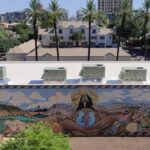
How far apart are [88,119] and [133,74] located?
4.34m

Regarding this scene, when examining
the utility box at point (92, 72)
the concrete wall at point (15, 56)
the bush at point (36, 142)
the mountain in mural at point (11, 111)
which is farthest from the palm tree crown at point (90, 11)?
the bush at point (36, 142)

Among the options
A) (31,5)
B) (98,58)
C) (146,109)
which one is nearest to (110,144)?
(146,109)

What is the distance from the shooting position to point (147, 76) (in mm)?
24953

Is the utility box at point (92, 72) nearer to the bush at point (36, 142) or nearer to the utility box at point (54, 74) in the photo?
the utility box at point (54, 74)

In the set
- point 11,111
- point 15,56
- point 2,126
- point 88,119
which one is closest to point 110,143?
point 88,119

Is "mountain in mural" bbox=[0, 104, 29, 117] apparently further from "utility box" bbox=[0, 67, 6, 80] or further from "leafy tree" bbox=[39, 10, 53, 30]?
"leafy tree" bbox=[39, 10, 53, 30]

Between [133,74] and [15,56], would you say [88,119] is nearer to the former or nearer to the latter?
[133,74]

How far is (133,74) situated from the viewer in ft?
79.8

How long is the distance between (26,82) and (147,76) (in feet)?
27.5

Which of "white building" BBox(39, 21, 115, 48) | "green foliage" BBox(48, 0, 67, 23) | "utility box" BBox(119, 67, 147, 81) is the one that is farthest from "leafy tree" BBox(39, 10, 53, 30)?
"white building" BBox(39, 21, 115, 48)

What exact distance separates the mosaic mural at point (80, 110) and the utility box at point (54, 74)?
2.77ft

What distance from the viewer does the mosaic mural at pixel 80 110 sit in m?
23.8

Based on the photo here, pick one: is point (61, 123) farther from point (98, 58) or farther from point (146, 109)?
point (98, 58)

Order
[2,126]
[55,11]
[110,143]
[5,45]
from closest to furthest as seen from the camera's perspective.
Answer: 1. [110,143]
2. [2,126]
3. [55,11]
4. [5,45]
